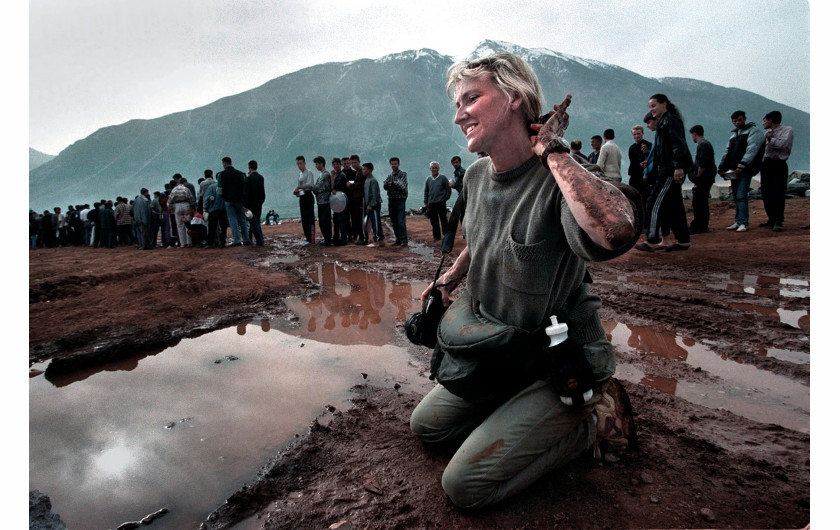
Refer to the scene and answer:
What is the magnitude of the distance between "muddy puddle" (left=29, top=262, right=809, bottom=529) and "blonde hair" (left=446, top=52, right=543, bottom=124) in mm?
1720

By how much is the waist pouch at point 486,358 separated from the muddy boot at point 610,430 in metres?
0.36

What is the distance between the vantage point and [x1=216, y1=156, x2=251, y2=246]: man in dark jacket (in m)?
9.59

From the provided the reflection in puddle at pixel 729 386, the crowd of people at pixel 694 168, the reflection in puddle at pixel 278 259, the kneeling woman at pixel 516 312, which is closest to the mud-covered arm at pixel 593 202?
the kneeling woman at pixel 516 312

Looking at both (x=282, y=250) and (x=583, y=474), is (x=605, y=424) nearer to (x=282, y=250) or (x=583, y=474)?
(x=583, y=474)

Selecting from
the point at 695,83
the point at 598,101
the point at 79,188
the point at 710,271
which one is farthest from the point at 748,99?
the point at 79,188

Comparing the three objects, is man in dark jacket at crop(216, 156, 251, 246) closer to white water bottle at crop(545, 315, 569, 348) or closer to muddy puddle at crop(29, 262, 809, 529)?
muddy puddle at crop(29, 262, 809, 529)

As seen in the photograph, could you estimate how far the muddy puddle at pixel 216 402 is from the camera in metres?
1.81

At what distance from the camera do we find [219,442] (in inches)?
82.7

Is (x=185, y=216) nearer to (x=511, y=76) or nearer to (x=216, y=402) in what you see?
(x=216, y=402)

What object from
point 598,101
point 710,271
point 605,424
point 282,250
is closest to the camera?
point 605,424

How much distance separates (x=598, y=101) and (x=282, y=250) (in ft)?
553

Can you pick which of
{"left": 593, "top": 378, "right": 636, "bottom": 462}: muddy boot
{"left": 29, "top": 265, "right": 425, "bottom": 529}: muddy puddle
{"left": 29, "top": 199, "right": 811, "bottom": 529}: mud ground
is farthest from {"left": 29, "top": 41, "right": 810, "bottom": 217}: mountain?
{"left": 593, "top": 378, "right": 636, "bottom": 462}: muddy boot

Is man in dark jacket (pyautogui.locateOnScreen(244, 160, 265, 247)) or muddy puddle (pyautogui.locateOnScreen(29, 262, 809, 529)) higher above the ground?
man in dark jacket (pyautogui.locateOnScreen(244, 160, 265, 247))

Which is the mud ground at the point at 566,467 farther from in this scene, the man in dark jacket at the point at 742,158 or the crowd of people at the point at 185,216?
the crowd of people at the point at 185,216
